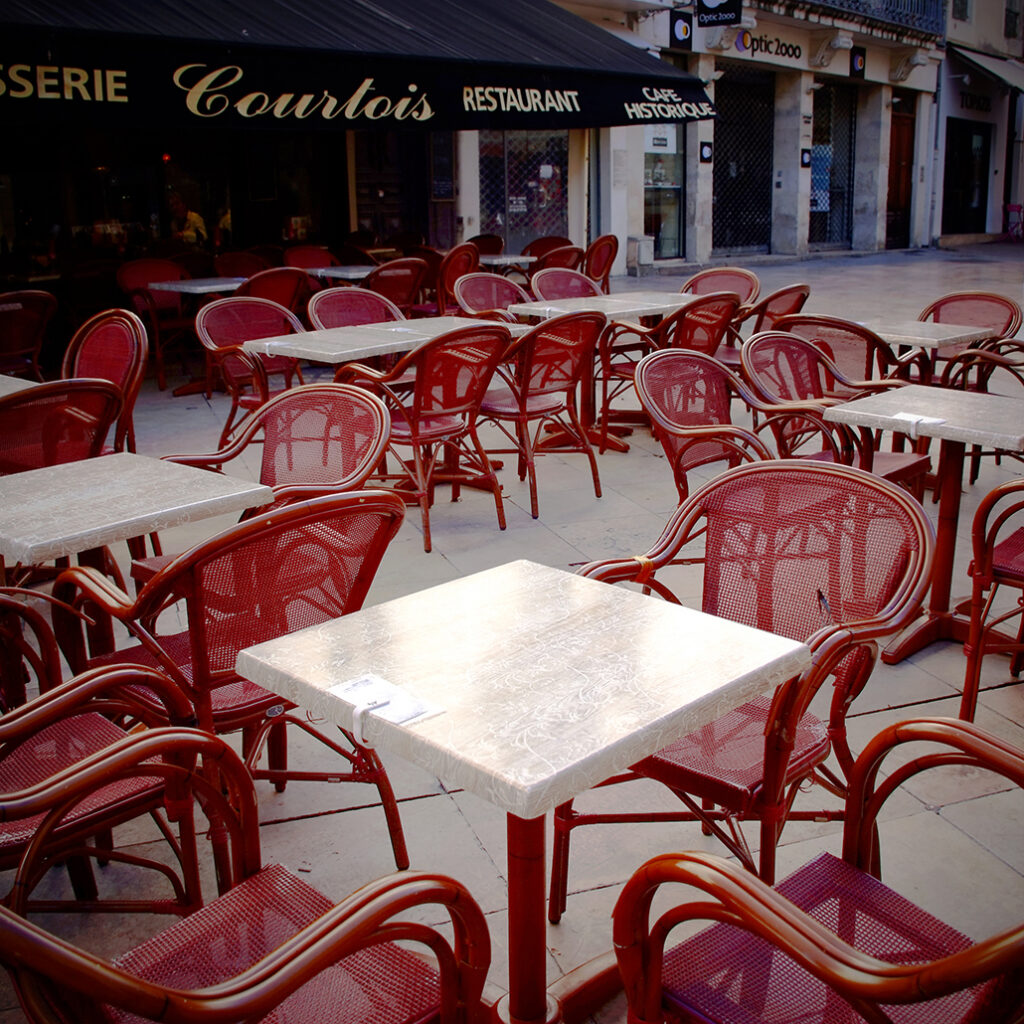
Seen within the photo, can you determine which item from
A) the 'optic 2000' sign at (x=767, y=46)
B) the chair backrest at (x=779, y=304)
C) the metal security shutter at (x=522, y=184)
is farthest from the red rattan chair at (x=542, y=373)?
the 'optic 2000' sign at (x=767, y=46)

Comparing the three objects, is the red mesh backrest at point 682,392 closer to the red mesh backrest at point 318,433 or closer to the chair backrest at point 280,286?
the red mesh backrest at point 318,433

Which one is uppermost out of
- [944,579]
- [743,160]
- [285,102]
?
[743,160]

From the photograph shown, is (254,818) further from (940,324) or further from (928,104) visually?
(928,104)

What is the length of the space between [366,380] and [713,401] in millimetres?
1677

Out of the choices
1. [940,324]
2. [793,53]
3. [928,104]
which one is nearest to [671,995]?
[940,324]

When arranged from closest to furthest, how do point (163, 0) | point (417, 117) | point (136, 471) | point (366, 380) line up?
point (136, 471)
point (366, 380)
point (163, 0)
point (417, 117)

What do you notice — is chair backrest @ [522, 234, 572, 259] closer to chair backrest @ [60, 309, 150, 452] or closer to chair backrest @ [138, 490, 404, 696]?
chair backrest @ [60, 309, 150, 452]

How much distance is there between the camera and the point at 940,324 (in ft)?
18.8

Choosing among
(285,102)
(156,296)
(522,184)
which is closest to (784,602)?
(285,102)

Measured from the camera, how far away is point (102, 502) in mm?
2639

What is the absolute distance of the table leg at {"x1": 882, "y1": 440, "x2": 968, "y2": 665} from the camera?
3.58m

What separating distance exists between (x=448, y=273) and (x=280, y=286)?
1694 millimetres

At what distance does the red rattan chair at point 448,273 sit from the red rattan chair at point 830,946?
7.47 meters

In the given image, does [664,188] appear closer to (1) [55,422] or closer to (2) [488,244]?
(2) [488,244]
